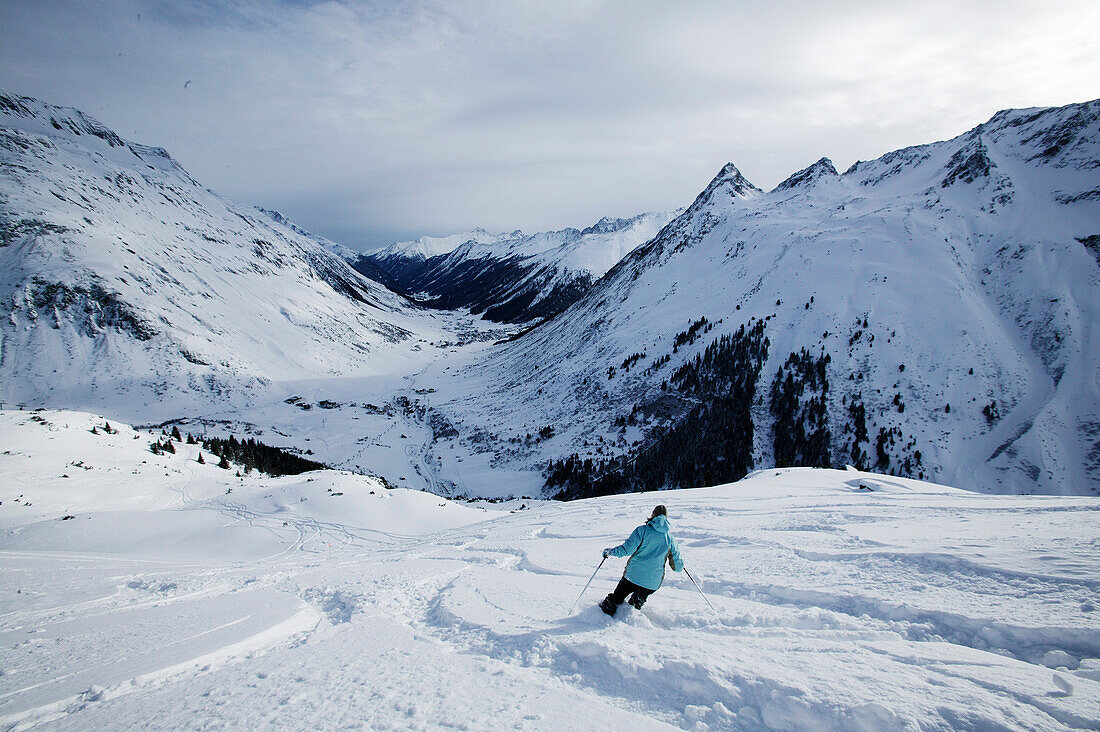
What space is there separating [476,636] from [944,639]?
551 centimetres

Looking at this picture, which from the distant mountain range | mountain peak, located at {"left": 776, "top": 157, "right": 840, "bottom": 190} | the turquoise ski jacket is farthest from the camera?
mountain peak, located at {"left": 776, "top": 157, "right": 840, "bottom": 190}

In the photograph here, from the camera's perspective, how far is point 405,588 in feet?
25.6

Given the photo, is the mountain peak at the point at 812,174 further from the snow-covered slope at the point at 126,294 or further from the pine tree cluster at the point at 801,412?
the snow-covered slope at the point at 126,294

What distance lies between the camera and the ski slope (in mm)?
3693

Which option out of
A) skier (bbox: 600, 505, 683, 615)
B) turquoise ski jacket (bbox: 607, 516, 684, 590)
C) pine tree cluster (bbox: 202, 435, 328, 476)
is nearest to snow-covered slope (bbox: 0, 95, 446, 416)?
pine tree cluster (bbox: 202, 435, 328, 476)

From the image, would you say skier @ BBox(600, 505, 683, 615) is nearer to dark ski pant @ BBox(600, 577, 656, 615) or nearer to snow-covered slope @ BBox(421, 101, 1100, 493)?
dark ski pant @ BBox(600, 577, 656, 615)

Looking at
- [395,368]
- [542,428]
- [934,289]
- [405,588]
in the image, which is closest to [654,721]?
[405,588]

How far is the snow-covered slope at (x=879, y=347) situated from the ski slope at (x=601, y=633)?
39526 millimetres

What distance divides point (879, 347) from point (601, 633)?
67.0m

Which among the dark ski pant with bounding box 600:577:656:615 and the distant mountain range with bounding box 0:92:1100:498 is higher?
the distant mountain range with bounding box 0:92:1100:498

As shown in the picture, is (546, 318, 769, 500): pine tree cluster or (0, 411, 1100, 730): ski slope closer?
(0, 411, 1100, 730): ski slope

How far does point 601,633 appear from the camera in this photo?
17.2ft

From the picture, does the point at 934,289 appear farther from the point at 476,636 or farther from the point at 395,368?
the point at 395,368

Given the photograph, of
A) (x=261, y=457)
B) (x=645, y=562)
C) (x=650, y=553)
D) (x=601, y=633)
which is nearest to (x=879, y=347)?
(x=650, y=553)
